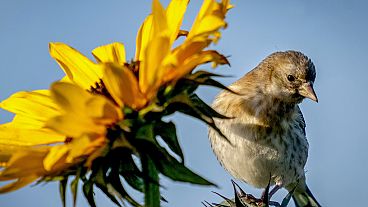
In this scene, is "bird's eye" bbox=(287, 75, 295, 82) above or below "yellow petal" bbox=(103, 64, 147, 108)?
above


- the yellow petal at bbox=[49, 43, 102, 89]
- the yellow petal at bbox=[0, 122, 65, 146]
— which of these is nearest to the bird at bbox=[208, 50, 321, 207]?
the yellow petal at bbox=[49, 43, 102, 89]

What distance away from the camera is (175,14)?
2.72 m

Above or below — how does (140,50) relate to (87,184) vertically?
above

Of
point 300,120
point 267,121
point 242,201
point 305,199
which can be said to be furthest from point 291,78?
point 242,201

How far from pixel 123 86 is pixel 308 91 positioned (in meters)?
4.28

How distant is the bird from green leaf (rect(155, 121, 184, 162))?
3.97 m

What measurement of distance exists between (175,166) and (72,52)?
1.01 m

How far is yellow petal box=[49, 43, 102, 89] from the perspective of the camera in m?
3.16

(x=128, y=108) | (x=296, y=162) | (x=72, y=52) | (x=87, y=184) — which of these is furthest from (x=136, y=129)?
(x=296, y=162)

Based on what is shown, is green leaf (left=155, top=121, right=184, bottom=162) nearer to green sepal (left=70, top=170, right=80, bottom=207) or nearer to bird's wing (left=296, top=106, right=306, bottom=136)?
green sepal (left=70, top=170, right=80, bottom=207)

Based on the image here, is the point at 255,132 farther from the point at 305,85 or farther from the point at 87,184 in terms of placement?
the point at 87,184

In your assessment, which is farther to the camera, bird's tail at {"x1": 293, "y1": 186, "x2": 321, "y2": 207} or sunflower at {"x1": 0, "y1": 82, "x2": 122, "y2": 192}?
bird's tail at {"x1": 293, "y1": 186, "x2": 321, "y2": 207}

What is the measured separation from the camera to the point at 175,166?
240 cm

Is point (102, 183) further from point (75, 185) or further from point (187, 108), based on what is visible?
point (187, 108)
